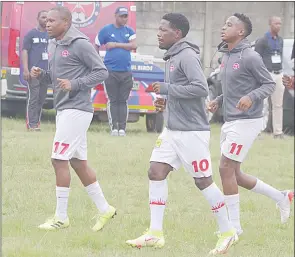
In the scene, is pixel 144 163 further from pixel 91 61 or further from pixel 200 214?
pixel 91 61

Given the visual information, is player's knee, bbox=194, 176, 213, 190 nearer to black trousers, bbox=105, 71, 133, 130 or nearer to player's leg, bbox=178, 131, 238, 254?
player's leg, bbox=178, 131, 238, 254

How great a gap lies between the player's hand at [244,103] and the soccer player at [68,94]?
3.83 ft

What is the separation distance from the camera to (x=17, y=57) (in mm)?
16188

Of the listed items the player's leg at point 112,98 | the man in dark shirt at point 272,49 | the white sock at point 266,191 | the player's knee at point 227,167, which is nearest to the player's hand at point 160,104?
the player's knee at point 227,167

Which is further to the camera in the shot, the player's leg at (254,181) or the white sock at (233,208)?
the white sock at (233,208)

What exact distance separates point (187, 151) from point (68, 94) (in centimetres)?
118

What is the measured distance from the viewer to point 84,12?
16391 mm

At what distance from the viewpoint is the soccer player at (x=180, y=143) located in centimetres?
791

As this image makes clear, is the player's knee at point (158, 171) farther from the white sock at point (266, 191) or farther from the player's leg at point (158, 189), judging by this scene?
the white sock at point (266, 191)

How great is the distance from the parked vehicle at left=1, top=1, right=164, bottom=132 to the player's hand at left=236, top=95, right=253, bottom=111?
7.38m

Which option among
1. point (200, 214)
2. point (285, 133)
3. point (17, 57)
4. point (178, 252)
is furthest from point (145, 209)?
point (285, 133)

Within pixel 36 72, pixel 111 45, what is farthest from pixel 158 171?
pixel 111 45

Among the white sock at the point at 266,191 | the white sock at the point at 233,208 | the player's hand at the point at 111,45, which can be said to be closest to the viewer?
the white sock at the point at 233,208

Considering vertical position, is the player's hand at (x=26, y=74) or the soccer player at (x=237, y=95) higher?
the soccer player at (x=237, y=95)
